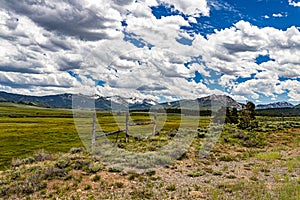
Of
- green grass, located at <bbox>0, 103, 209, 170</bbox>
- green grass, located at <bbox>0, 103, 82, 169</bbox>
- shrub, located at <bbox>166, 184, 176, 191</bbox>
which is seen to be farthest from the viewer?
green grass, located at <bbox>0, 103, 82, 169</bbox>

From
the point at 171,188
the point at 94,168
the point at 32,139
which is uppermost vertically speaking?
the point at 94,168

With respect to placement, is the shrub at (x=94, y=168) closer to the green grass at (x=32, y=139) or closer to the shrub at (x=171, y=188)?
the shrub at (x=171, y=188)

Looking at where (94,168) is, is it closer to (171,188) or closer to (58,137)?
(171,188)

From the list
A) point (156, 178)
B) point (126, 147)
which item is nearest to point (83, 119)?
point (126, 147)

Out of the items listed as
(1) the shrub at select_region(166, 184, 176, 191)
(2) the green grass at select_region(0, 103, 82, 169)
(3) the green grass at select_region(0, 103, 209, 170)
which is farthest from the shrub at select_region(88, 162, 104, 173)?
(2) the green grass at select_region(0, 103, 82, 169)

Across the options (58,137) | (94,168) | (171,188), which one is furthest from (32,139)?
(171,188)

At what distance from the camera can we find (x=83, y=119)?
1684 centimetres

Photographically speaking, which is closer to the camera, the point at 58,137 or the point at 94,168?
the point at 94,168

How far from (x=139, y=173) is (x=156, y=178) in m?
0.99

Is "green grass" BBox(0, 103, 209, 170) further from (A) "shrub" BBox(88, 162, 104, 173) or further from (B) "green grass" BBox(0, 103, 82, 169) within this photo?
(A) "shrub" BBox(88, 162, 104, 173)

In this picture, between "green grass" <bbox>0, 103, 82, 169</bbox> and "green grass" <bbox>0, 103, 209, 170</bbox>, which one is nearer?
"green grass" <bbox>0, 103, 209, 170</bbox>

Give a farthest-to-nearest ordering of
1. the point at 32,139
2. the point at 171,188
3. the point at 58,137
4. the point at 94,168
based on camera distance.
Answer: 1. the point at 58,137
2. the point at 32,139
3. the point at 94,168
4. the point at 171,188

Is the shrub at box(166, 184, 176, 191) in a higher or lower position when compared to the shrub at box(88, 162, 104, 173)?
lower

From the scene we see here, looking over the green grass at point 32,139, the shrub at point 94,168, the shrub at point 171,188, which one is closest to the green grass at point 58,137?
the green grass at point 32,139
